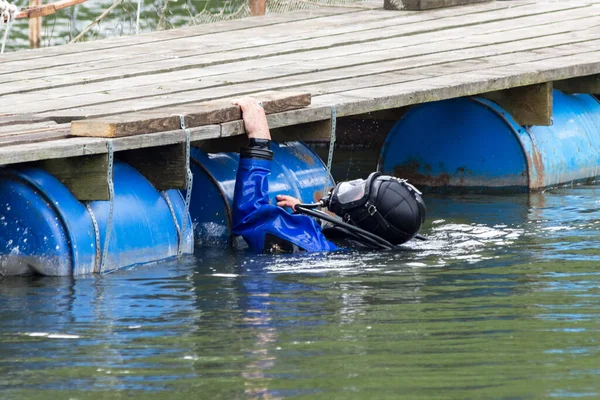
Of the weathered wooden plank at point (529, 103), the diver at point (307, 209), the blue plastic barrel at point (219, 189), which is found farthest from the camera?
the weathered wooden plank at point (529, 103)

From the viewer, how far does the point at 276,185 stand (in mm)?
9461

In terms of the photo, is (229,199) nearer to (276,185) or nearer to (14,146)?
(276,185)

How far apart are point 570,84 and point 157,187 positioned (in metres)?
5.12

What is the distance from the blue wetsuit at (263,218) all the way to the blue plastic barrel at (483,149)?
326 cm

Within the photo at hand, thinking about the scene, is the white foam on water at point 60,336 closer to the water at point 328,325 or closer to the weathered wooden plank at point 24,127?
the water at point 328,325

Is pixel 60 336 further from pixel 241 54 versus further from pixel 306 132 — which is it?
pixel 241 54

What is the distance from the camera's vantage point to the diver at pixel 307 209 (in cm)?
873

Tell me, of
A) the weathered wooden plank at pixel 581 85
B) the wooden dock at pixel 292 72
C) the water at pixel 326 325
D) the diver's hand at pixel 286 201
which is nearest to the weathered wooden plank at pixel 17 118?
the wooden dock at pixel 292 72

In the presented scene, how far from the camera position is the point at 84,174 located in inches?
317

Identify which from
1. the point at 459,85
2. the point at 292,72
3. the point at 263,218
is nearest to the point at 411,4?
the point at 292,72

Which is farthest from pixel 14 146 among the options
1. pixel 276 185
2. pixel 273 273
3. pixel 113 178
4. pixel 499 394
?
pixel 499 394

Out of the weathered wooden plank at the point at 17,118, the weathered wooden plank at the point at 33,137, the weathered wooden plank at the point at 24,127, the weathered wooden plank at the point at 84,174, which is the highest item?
the weathered wooden plank at the point at 17,118

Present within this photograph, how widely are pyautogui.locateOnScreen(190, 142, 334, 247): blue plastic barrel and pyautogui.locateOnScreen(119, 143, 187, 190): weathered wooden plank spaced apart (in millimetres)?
547

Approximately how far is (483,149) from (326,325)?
552 centimetres
